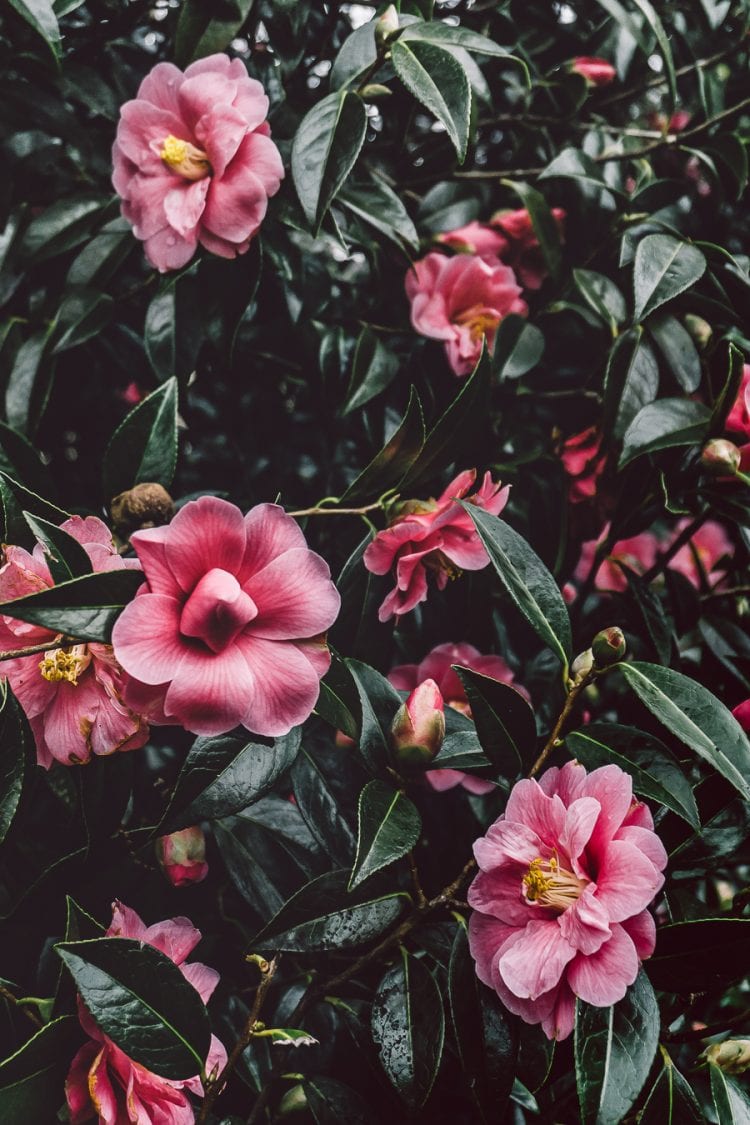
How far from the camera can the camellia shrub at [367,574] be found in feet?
2.04

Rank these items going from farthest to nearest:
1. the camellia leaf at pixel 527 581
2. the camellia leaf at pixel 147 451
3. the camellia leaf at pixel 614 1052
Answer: the camellia leaf at pixel 147 451, the camellia leaf at pixel 527 581, the camellia leaf at pixel 614 1052

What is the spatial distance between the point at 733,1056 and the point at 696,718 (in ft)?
0.86

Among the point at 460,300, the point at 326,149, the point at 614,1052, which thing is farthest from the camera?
the point at 460,300

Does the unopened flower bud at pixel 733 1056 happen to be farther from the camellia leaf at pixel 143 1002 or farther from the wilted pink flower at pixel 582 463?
the wilted pink flower at pixel 582 463

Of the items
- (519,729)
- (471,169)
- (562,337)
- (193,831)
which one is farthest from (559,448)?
(193,831)

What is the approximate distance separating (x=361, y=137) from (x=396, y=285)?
27cm

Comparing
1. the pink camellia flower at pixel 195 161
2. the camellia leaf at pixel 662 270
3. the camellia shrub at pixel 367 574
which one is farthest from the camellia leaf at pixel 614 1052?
the pink camellia flower at pixel 195 161

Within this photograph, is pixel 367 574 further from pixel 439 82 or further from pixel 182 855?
pixel 439 82

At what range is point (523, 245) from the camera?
1.10 meters

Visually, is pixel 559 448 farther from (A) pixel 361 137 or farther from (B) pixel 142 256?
(B) pixel 142 256

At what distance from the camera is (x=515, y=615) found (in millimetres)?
1007

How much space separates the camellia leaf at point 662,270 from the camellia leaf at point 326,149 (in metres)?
0.29

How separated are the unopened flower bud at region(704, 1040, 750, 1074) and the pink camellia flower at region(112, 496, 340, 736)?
1.37 feet

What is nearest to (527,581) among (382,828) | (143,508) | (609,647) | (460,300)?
(609,647)
